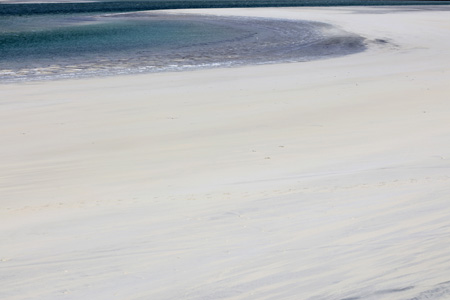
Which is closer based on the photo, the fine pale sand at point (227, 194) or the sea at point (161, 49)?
the fine pale sand at point (227, 194)

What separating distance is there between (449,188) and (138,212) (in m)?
2.54

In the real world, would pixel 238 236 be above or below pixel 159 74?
above

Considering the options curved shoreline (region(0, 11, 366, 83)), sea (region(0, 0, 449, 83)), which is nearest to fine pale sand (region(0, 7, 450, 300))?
curved shoreline (region(0, 11, 366, 83))

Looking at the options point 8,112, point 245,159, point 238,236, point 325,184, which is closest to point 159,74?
point 8,112

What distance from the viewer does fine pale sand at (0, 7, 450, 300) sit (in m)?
3.82

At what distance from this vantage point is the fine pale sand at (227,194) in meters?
3.82

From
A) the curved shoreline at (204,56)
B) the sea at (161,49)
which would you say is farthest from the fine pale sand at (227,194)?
the sea at (161,49)

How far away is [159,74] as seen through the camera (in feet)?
48.7

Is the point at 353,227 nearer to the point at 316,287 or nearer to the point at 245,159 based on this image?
the point at 316,287

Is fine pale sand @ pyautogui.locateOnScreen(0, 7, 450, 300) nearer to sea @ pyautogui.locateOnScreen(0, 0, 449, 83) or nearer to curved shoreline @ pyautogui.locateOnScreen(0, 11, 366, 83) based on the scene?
curved shoreline @ pyautogui.locateOnScreen(0, 11, 366, 83)

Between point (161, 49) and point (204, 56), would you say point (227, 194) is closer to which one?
point (204, 56)

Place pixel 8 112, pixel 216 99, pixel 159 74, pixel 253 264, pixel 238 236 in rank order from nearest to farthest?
1. pixel 253 264
2. pixel 238 236
3. pixel 8 112
4. pixel 216 99
5. pixel 159 74

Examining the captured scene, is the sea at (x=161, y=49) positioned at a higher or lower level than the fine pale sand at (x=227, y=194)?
lower

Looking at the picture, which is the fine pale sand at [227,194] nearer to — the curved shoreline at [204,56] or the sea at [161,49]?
the curved shoreline at [204,56]
